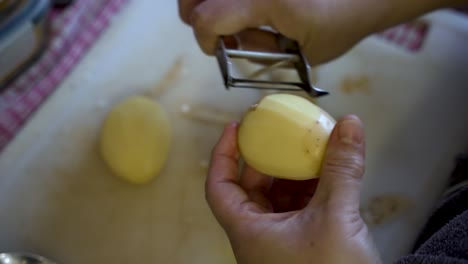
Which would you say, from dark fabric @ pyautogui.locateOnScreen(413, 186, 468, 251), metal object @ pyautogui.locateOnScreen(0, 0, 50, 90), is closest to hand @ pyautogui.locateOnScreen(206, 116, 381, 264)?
dark fabric @ pyautogui.locateOnScreen(413, 186, 468, 251)

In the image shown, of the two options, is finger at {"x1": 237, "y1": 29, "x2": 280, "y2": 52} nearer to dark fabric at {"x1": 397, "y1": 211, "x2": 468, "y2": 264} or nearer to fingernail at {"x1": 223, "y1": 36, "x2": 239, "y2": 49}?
fingernail at {"x1": 223, "y1": 36, "x2": 239, "y2": 49}

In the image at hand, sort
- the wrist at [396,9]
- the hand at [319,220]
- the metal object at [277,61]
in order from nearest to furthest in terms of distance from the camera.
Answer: the hand at [319,220], the metal object at [277,61], the wrist at [396,9]

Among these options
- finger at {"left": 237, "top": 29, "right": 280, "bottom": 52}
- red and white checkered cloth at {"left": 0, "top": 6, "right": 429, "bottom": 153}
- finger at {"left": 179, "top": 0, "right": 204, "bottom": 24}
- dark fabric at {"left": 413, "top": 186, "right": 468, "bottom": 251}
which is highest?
finger at {"left": 179, "top": 0, "right": 204, "bottom": 24}

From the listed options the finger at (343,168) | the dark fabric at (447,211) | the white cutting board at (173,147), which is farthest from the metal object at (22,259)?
the dark fabric at (447,211)

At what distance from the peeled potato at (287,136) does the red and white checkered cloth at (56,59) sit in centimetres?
41

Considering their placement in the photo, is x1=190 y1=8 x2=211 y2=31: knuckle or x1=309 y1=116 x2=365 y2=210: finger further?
x1=190 y1=8 x2=211 y2=31: knuckle

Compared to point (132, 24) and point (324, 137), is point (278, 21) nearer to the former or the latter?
point (324, 137)

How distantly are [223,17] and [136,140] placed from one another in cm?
22

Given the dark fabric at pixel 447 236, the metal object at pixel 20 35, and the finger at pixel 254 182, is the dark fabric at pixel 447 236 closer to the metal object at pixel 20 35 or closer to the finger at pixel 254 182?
the finger at pixel 254 182

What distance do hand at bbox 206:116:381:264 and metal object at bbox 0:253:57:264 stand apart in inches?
10.1

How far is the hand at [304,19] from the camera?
66 centimetres

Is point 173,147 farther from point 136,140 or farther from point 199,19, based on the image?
point 199,19

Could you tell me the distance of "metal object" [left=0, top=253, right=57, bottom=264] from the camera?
671 millimetres

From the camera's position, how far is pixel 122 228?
756 millimetres
